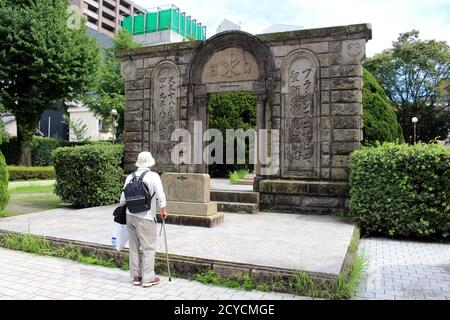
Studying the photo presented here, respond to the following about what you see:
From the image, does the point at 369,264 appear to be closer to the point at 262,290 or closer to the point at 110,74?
the point at 262,290

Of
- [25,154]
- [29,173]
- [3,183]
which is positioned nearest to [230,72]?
[3,183]

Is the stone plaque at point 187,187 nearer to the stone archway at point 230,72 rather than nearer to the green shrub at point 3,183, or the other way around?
the stone archway at point 230,72

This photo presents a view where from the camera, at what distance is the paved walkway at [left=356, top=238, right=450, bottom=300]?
14.5 feet

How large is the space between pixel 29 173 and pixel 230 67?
1431 cm

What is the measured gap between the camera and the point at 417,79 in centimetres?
2967

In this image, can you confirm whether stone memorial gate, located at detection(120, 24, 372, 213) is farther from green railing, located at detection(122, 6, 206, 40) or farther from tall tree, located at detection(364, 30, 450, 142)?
green railing, located at detection(122, 6, 206, 40)

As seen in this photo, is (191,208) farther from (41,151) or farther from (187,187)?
(41,151)

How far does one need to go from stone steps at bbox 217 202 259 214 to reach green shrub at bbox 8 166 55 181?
489 inches

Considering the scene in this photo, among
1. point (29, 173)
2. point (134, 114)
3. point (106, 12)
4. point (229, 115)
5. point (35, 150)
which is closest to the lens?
point (134, 114)

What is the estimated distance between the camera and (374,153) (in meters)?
7.44

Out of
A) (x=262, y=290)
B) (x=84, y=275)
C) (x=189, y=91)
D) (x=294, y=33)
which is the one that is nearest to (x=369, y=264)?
(x=262, y=290)

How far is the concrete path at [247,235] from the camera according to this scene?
16.5ft

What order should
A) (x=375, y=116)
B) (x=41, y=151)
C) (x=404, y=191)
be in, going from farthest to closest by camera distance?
(x=41, y=151)
(x=375, y=116)
(x=404, y=191)

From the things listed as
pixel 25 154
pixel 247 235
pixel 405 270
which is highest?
pixel 25 154
